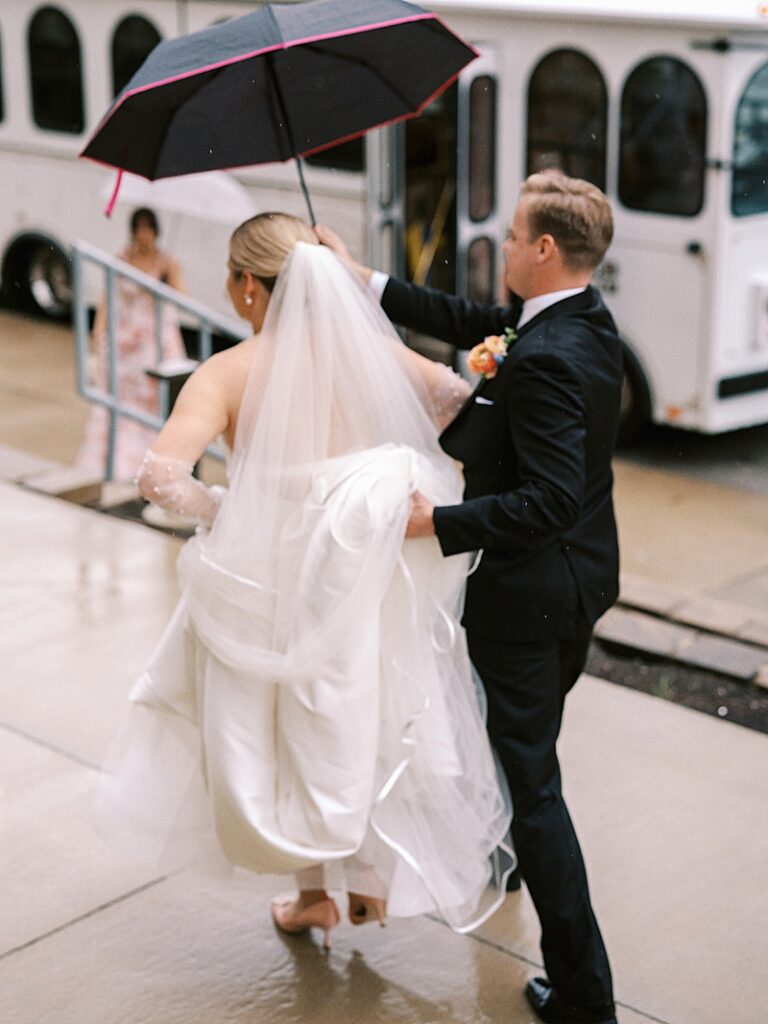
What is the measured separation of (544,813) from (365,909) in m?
0.53

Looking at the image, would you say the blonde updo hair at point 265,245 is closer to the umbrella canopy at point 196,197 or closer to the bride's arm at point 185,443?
the bride's arm at point 185,443

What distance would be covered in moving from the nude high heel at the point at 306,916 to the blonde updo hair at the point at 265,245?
1.53 meters

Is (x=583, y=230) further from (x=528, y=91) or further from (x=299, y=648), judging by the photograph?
→ (x=528, y=91)

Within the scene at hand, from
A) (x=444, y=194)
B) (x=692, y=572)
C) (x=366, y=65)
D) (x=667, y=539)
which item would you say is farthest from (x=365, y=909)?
(x=444, y=194)

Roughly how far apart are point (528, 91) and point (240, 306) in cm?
587

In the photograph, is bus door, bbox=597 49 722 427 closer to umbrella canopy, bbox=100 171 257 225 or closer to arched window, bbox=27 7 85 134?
umbrella canopy, bbox=100 171 257 225

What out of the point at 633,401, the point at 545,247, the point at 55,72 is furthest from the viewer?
the point at 55,72

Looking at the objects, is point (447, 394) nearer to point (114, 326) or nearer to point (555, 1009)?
point (555, 1009)

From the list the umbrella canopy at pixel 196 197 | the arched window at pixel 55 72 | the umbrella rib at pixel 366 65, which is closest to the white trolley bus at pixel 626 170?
the umbrella canopy at pixel 196 197

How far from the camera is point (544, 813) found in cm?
353

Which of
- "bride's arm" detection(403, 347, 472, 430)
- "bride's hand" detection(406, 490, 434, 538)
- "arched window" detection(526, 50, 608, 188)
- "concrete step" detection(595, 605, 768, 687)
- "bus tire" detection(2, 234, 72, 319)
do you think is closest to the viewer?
"bride's hand" detection(406, 490, 434, 538)

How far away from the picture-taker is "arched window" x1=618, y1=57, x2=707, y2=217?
27.1 feet

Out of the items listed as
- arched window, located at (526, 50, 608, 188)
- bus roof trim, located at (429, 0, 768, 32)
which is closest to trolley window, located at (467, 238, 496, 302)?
arched window, located at (526, 50, 608, 188)

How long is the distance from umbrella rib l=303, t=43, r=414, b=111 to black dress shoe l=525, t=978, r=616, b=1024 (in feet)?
7.59
